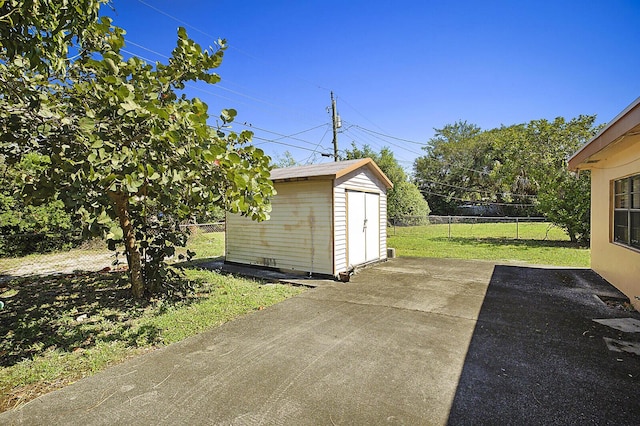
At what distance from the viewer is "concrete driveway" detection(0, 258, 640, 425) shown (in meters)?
2.36

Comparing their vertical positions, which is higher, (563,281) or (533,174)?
(533,174)

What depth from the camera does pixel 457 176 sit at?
33.5 m

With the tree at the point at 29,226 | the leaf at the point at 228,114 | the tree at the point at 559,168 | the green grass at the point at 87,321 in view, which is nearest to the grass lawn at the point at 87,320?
the green grass at the point at 87,321

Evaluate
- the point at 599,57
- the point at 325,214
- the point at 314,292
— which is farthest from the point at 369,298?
the point at 599,57

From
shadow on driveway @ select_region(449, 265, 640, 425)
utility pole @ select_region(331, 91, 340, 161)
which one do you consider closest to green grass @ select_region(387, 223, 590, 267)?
shadow on driveway @ select_region(449, 265, 640, 425)

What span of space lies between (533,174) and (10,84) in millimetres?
17738

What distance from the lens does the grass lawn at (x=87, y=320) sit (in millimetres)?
3072

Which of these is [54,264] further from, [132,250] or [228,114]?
[228,114]

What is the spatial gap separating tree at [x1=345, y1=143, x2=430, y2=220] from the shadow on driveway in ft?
52.2

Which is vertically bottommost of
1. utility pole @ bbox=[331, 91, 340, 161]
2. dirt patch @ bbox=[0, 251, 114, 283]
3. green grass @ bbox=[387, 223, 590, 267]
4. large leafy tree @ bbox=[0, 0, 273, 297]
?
green grass @ bbox=[387, 223, 590, 267]

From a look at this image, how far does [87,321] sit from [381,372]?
13.6 ft

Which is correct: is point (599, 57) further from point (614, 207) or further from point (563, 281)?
point (563, 281)

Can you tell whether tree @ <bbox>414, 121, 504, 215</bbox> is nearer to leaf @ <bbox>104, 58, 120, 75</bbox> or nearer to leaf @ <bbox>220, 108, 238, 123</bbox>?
leaf @ <bbox>220, 108, 238, 123</bbox>

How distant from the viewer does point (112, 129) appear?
2.87m
